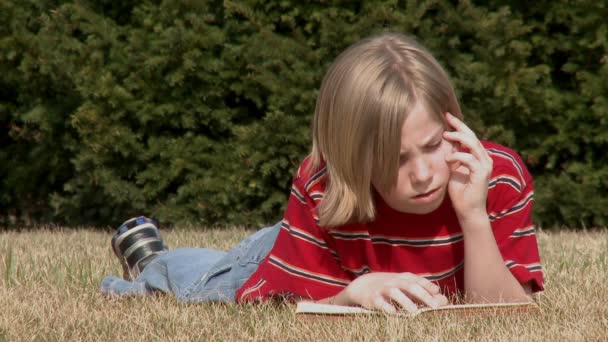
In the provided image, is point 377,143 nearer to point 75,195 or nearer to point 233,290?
point 233,290

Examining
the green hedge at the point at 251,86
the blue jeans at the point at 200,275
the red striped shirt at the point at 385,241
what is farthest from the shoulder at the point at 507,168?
the green hedge at the point at 251,86

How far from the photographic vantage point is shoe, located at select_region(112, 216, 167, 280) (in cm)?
399

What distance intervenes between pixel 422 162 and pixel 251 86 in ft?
12.6

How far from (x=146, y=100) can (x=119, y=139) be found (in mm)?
346

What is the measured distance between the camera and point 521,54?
241 inches

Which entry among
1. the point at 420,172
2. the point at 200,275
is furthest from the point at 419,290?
Result: the point at 200,275

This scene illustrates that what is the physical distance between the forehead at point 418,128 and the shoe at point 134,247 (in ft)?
5.46

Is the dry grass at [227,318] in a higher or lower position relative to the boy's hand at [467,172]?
lower

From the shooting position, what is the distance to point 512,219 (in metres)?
2.98

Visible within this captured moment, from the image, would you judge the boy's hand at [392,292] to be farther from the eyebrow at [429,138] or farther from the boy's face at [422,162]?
the eyebrow at [429,138]

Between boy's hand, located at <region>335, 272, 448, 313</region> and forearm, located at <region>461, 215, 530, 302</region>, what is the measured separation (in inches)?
5.7

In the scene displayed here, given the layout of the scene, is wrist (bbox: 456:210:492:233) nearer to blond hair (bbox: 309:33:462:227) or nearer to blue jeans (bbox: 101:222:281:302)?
blond hair (bbox: 309:33:462:227)

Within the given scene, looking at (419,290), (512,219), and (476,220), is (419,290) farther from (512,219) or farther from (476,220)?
(512,219)

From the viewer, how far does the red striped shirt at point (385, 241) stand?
2990mm
